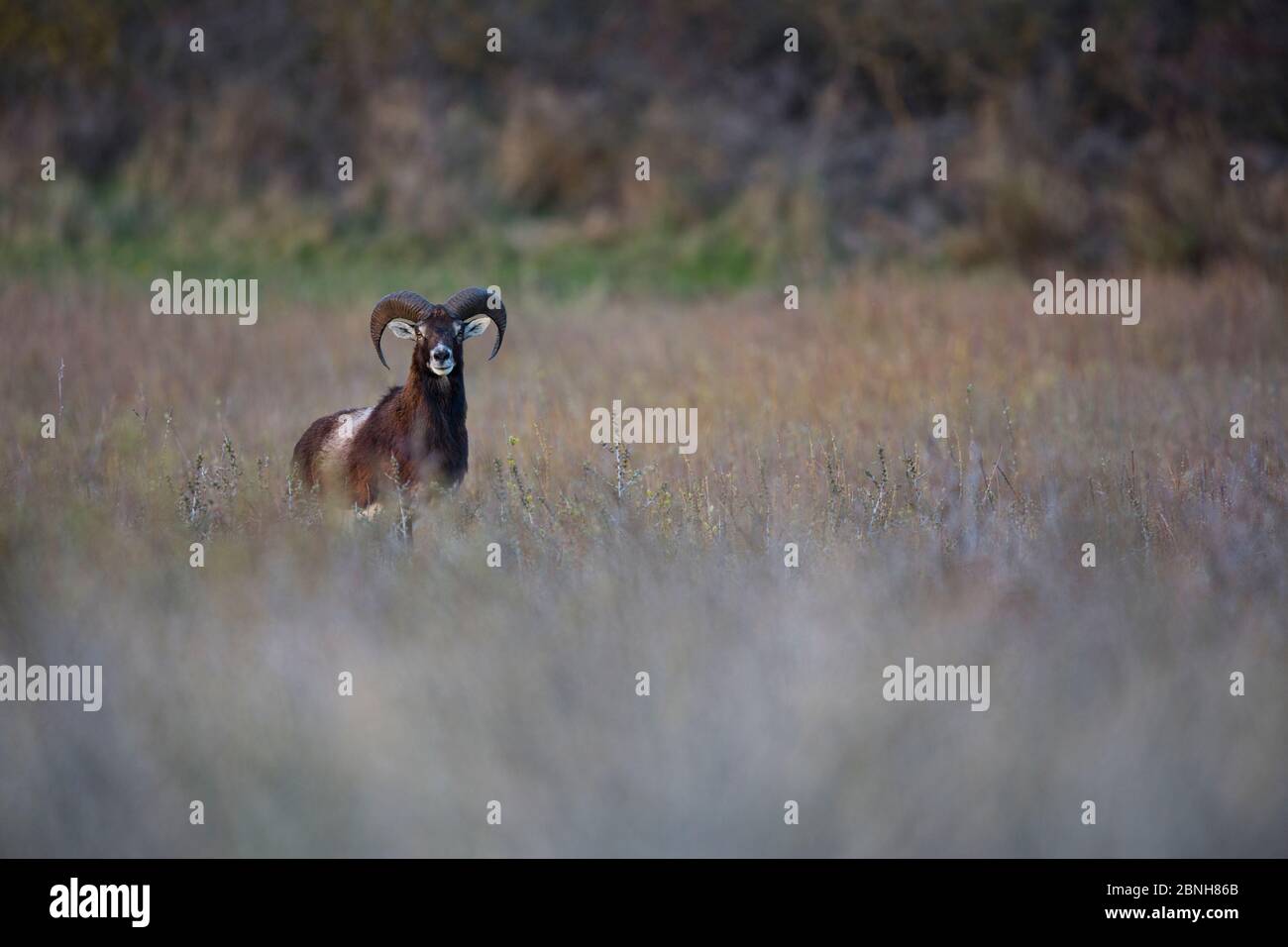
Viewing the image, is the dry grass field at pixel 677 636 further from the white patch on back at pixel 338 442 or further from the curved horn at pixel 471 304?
the curved horn at pixel 471 304

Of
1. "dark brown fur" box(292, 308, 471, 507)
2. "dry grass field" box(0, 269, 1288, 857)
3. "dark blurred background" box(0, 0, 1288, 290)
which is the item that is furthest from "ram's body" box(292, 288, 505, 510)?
"dark blurred background" box(0, 0, 1288, 290)

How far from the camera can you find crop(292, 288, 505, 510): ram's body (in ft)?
23.5

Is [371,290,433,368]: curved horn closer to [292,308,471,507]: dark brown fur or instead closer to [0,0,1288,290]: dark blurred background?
[292,308,471,507]: dark brown fur

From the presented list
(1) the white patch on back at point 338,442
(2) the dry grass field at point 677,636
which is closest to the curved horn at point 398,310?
(1) the white patch on back at point 338,442

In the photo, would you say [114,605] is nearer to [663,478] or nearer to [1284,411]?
[663,478]

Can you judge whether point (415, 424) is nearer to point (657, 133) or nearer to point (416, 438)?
point (416, 438)

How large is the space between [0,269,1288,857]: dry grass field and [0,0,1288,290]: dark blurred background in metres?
8.46

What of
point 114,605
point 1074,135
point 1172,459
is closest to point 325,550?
point 114,605

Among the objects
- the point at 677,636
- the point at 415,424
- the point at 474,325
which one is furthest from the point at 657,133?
the point at 677,636

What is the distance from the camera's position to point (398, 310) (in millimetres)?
7438

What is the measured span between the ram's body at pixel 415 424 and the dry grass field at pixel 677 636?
0.88ft

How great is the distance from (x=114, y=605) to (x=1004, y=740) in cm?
373

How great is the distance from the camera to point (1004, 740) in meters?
4.52

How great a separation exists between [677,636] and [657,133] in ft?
55.3
